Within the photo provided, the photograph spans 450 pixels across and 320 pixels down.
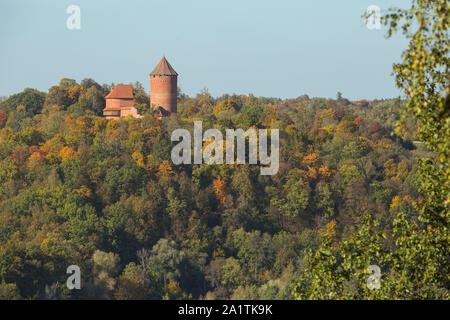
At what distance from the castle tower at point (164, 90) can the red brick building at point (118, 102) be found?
78.7 inches

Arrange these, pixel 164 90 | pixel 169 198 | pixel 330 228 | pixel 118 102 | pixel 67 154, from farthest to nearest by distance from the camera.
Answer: pixel 118 102 < pixel 164 90 < pixel 67 154 < pixel 169 198 < pixel 330 228

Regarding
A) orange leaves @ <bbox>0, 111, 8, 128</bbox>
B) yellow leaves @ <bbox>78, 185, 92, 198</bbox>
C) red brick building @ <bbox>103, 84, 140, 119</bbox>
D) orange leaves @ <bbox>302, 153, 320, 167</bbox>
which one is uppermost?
red brick building @ <bbox>103, 84, 140, 119</bbox>

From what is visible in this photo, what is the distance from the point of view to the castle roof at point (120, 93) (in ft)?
216

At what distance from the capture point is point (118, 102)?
6581 cm

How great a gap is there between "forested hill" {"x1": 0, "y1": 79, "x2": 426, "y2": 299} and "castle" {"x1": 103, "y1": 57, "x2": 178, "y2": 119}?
0.96 m

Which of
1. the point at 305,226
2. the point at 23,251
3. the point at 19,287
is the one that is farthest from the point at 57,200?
the point at 305,226

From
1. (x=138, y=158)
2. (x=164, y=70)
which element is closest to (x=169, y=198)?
(x=138, y=158)

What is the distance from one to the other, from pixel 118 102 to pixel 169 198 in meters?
12.4

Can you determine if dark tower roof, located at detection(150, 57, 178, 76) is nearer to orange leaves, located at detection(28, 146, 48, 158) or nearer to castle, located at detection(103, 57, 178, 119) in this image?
castle, located at detection(103, 57, 178, 119)

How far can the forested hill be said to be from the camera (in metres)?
49.8

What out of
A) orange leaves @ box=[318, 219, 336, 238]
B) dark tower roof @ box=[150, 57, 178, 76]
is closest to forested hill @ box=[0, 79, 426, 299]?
orange leaves @ box=[318, 219, 336, 238]

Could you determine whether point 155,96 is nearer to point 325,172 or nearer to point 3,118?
point 325,172

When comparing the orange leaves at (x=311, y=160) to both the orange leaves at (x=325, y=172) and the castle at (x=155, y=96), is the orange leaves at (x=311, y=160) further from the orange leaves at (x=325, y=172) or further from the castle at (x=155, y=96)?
the castle at (x=155, y=96)
